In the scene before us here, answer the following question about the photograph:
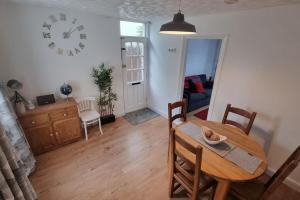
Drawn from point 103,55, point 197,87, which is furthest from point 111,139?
point 197,87

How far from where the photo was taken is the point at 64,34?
278 cm

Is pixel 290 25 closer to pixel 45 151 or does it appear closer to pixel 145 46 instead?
pixel 145 46

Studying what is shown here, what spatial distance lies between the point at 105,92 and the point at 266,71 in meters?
3.03

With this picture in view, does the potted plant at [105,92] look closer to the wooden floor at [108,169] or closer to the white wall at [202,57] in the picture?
the wooden floor at [108,169]

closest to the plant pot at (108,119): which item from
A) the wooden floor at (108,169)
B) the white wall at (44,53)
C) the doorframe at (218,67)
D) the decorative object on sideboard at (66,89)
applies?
the wooden floor at (108,169)

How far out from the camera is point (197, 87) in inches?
180

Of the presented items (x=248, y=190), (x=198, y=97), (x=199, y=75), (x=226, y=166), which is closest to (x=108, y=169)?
(x=226, y=166)

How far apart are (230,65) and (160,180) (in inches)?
83.6

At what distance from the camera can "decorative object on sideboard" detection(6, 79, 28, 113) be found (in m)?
2.38

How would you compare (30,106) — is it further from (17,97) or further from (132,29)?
(132,29)

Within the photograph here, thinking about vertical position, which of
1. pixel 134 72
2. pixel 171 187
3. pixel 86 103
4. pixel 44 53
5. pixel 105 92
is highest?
pixel 44 53

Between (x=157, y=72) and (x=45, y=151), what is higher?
(x=157, y=72)

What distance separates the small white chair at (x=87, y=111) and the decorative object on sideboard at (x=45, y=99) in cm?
45

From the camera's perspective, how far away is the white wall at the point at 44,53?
7.79ft
